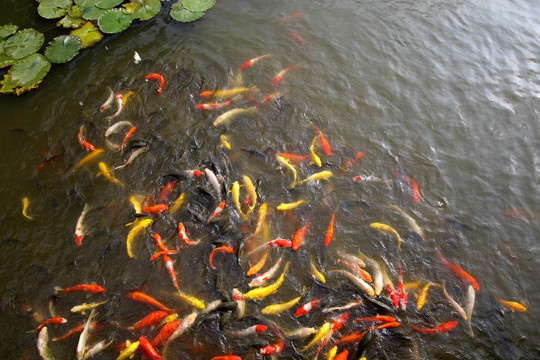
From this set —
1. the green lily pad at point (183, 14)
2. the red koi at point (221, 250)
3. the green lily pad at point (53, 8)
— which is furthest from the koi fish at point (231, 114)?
the green lily pad at point (53, 8)

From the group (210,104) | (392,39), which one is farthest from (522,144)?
(210,104)

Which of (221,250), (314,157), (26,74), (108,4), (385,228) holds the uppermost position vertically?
(108,4)

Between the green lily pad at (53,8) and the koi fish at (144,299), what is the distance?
6090mm

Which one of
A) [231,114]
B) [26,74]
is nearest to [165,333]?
[231,114]

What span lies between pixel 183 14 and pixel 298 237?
5.31 meters

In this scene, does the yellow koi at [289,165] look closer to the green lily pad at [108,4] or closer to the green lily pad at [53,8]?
the green lily pad at [108,4]

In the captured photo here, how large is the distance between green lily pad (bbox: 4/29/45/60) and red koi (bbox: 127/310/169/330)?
5.55m

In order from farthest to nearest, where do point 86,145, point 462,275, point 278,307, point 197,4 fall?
point 197,4
point 86,145
point 462,275
point 278,307

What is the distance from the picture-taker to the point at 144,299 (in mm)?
4117

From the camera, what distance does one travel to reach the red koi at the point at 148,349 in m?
3.67

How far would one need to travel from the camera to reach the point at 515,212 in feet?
16.6

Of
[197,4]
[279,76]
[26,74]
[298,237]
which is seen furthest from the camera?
[197,4]

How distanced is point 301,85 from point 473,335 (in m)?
4.62

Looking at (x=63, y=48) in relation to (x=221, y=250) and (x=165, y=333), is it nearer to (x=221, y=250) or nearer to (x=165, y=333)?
(x=221, y=250)
